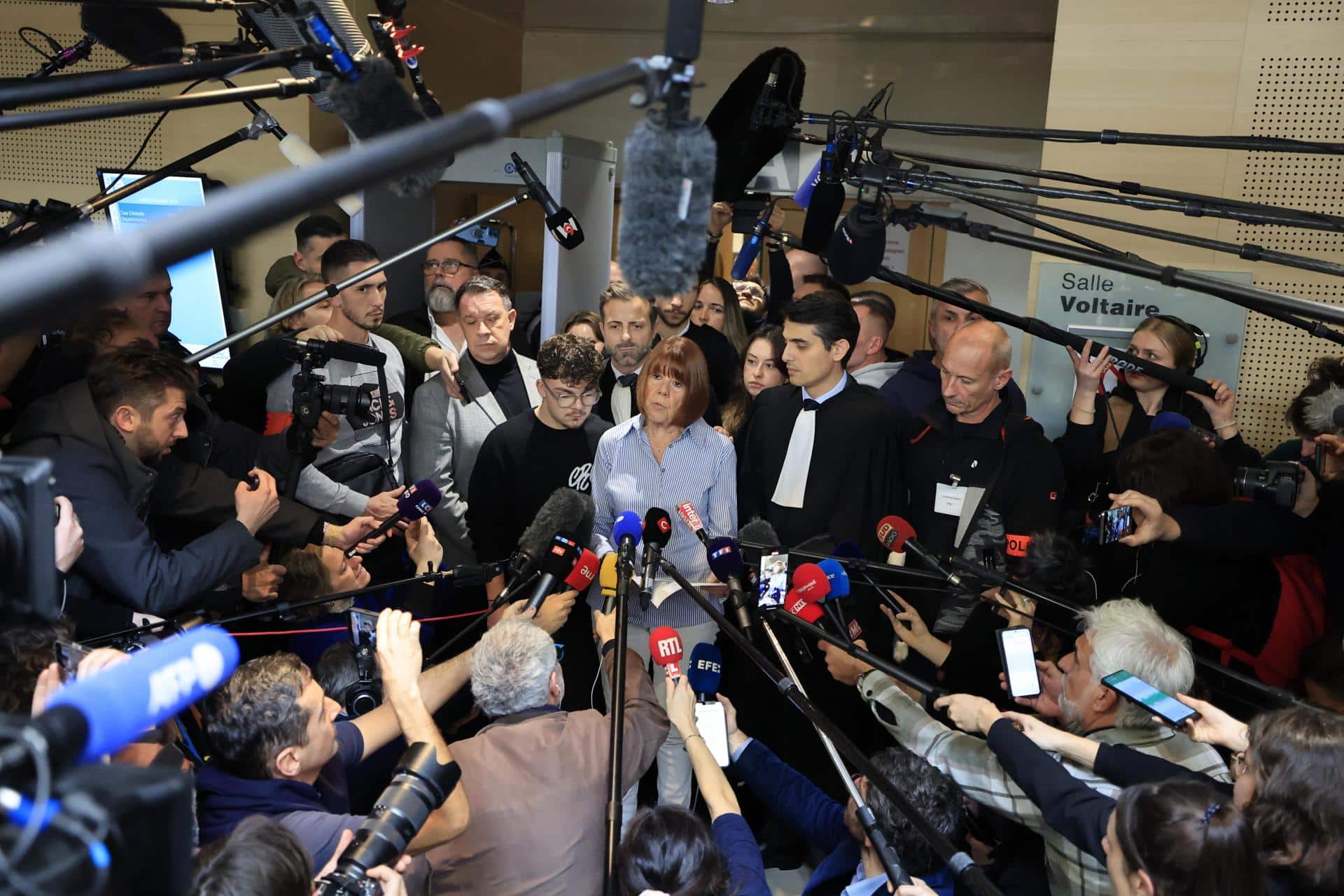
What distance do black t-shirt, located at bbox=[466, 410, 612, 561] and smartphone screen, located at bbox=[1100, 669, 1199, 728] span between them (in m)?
1.93

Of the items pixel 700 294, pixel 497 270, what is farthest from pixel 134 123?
pixel 700 294

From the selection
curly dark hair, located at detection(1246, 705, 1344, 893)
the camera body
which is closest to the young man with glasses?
the camera body

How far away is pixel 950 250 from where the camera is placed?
7.46m

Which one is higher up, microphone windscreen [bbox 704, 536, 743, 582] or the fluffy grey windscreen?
the fluffy grey windscreen

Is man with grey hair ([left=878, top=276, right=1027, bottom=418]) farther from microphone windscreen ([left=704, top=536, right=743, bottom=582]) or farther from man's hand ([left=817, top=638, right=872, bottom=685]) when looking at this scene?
microphone windscreen ([left=704, top=536, right=743, bottom=582])

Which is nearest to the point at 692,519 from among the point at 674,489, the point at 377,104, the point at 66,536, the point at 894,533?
the point at 674,489

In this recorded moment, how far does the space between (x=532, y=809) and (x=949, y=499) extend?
185 cm

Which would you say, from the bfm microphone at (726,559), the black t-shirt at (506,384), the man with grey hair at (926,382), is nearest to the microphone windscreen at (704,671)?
the bfm microphone at (726,559)

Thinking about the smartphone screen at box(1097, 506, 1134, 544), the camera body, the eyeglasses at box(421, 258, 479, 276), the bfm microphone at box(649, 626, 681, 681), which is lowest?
the bfm microphone at box(649, 626, 681, 681)

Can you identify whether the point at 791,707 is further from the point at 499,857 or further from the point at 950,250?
the point at 950,250

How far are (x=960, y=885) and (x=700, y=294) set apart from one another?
11.2 ft

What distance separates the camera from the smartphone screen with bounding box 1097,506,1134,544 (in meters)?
3.09

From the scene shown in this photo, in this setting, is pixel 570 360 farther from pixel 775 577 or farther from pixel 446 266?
pixel 446 266

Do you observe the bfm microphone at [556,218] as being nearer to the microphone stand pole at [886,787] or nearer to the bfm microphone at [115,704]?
the microphone stand pole at [886,787]
